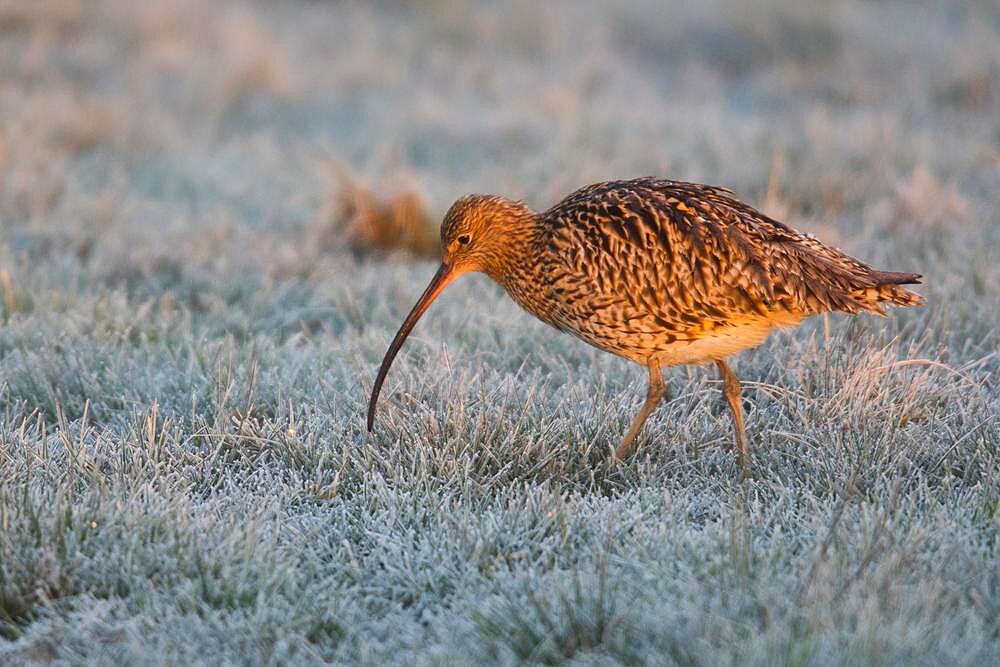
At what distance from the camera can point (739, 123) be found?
9797 mm

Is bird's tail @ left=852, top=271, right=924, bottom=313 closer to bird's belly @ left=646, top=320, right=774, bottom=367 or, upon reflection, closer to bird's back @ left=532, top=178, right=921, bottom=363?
bird's back @ left=532, top=178, right=921, bottom=363

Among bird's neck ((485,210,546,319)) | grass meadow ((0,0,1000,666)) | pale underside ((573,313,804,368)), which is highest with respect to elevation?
bird's neck ((485,210,546,319))

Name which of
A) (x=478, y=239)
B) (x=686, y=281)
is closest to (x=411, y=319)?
(x=478, y=239)

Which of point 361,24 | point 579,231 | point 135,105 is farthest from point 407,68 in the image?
point 579,231

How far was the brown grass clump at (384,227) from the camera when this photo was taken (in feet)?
23.3

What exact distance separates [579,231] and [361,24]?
9.96 meters

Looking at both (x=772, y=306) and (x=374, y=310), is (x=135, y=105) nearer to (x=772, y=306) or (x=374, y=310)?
(x=374, y=310)

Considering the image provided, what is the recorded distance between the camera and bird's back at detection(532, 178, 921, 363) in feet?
13.3

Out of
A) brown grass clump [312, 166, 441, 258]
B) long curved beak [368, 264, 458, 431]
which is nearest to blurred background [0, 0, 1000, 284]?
brown grass clump [312, 166, 441, 258]

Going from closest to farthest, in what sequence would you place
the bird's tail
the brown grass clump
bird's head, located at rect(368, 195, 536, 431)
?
the bird's tail < bird's head, located at rect(368, 195, 536, 431) < the brown grass clump

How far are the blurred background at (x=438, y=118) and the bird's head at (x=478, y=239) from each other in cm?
214

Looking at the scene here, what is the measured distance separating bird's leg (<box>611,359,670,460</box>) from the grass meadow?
0.28 ft

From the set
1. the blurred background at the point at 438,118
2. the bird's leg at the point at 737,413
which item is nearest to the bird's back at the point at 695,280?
the bird's leg at the point at 737,413

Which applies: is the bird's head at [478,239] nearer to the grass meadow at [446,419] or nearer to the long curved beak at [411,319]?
the long curved beak at [411,319]
